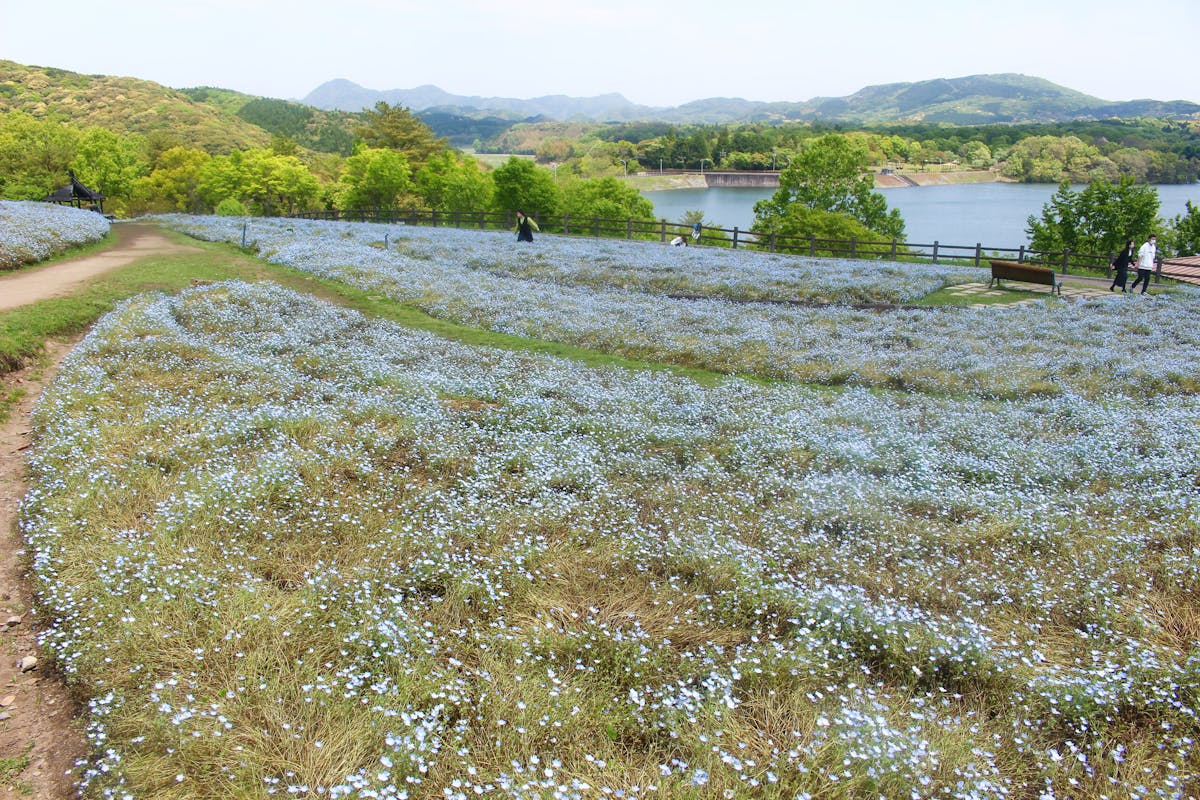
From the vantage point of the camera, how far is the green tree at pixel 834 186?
210 feet

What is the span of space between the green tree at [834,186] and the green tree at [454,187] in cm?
2786

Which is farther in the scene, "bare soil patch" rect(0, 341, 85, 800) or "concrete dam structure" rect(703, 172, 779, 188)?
"concrete dam structure" rect(703, 172, 779, 188)

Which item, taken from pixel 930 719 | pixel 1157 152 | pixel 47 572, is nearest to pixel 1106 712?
pixel 930 719

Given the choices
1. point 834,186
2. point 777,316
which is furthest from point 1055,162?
point 777,316

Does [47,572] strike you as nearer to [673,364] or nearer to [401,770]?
[401,770]

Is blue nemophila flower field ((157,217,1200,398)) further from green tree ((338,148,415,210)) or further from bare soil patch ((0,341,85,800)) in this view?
green tree ((338,148,415,210))

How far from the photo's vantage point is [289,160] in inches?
3792

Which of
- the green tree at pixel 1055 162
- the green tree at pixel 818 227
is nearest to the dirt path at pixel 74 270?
the green tree at pixel 818 227

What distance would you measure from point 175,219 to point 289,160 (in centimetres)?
6424

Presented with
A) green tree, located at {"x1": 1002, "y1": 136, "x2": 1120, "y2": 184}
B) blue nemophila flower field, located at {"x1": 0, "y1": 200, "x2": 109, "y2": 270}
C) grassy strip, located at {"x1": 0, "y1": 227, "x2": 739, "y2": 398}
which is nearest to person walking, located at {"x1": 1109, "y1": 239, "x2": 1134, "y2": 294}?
grassy strip, located at {"x1": 0, "y1": 227, "x2": 739, "y2": 398}

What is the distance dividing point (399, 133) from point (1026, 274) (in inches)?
3611

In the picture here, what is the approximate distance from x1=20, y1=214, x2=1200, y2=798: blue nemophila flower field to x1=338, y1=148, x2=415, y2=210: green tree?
61117mm

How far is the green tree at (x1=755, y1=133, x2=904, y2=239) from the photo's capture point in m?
64.1

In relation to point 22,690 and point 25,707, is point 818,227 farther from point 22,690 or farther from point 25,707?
point 25,707
